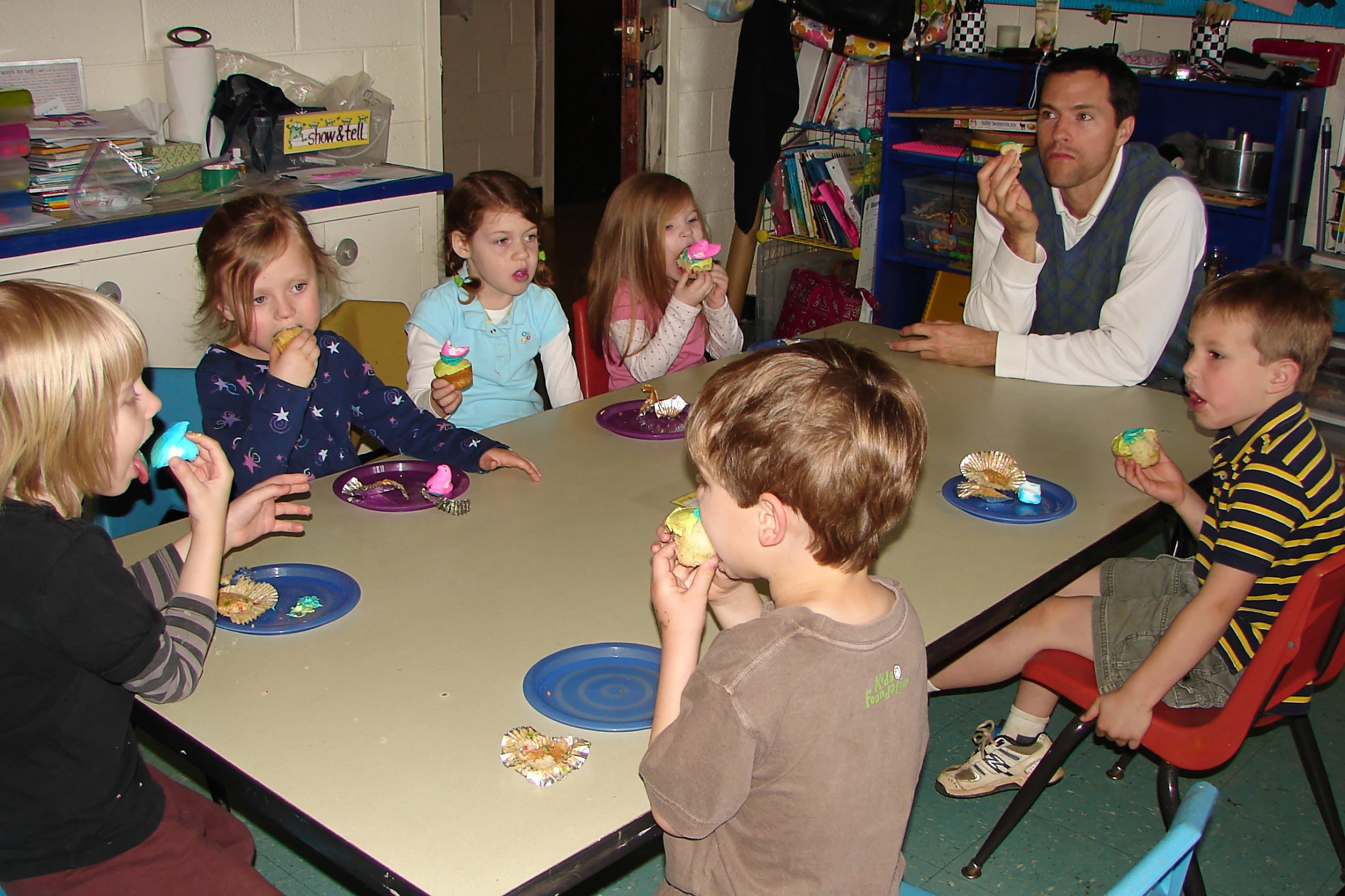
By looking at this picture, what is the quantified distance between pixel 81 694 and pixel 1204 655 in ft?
5.44

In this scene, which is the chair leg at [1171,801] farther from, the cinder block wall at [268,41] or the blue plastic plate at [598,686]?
the cinder block wall at [268,41]

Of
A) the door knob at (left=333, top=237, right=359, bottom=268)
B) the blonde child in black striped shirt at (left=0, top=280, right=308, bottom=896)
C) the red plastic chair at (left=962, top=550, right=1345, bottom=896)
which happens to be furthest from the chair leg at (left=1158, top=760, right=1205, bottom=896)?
the door knob at (left=333, top=237, right=359, bottom=268)

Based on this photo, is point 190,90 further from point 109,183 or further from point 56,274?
point 56,274

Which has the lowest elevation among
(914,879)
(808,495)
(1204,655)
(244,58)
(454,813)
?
(914,879)

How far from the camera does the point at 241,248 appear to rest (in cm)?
222

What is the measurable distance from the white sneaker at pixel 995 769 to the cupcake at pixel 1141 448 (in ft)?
2.14

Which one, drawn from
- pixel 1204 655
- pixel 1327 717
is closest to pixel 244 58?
pixel 1204 655

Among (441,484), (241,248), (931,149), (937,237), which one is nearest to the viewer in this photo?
(441,484)

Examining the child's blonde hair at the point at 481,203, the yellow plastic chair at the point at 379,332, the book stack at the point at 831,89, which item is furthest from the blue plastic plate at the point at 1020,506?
the book stack at the point at 831,89

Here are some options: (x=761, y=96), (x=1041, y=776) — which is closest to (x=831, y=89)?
(x=761, y=96)

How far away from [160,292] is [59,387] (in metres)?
2.15

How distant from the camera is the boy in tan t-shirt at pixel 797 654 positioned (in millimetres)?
1125

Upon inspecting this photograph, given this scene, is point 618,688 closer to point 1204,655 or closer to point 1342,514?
point 1204,655

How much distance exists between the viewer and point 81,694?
4.36 feet
